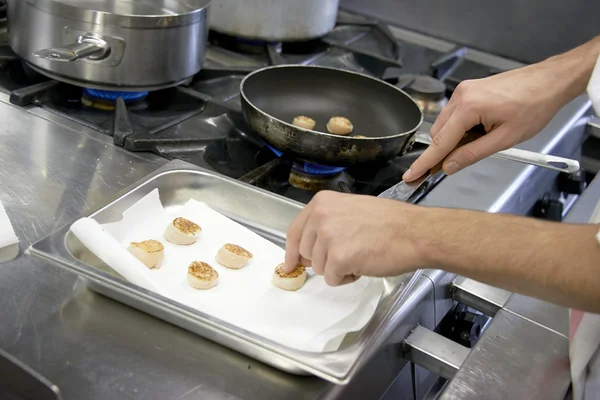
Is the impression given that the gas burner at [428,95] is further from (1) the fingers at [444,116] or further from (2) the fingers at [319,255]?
(2) the fingers at [319,255]

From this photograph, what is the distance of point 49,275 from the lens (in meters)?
0.76

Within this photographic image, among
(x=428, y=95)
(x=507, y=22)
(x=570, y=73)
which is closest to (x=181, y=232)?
(x=570, y=73)

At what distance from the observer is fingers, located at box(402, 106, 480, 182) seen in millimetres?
834

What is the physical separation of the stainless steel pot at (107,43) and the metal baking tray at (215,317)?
0.69ft

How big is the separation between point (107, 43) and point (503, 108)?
0.57 metres

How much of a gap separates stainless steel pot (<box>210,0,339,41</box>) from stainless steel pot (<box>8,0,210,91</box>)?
25 centimetres

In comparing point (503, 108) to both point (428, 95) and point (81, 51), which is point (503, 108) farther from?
point (81, 51)

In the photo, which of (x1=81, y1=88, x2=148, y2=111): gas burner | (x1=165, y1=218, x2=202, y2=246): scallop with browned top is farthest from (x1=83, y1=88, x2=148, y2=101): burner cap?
(x1=165, y1=218, x2=202, y2=246): scallop with browned top

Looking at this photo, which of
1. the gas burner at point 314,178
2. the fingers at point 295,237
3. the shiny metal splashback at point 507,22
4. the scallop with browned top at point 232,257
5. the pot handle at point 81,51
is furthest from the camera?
the shiny metal splashback at point 507,22

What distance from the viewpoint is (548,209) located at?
49.1 inches

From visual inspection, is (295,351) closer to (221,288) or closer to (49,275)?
(221,288)

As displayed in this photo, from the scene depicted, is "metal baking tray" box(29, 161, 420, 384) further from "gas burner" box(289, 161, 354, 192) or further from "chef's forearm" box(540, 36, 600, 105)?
"chef's forearm" box(540, 36, 600, 105)

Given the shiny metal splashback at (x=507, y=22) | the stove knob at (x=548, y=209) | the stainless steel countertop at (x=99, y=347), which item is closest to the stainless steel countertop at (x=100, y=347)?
the stainless steel countertop at (x=99, y=347)

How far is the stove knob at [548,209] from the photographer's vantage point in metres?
1.25
